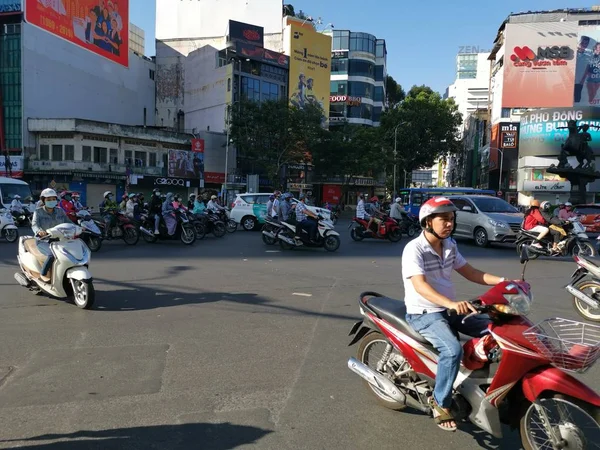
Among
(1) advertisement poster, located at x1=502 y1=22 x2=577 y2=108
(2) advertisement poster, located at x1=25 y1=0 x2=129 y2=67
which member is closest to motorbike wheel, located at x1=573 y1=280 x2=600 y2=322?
(2) advertisement poster, located at x1=25 y1=0 x2=129 y2=67

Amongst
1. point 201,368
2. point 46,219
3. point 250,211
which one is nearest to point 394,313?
point 201,368

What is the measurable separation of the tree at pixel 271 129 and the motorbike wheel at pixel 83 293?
34.1m

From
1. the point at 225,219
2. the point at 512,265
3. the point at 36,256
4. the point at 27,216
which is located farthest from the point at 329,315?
the point at 27,216

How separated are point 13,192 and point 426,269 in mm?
23372

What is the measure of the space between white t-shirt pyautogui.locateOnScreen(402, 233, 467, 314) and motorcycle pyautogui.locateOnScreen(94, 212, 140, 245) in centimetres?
1262

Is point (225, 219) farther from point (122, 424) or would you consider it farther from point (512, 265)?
point (122, 424)

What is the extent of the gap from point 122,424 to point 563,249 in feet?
39.0

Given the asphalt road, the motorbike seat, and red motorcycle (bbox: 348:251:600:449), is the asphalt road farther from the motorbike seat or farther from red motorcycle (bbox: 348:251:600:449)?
the motorbike seat

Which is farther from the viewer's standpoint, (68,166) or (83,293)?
(68,166)

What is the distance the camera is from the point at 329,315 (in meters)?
6.49

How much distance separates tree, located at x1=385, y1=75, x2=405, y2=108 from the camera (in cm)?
7638

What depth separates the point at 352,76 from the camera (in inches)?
2392

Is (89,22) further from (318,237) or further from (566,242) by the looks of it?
(566,242)

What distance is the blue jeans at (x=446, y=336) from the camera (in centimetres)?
302
